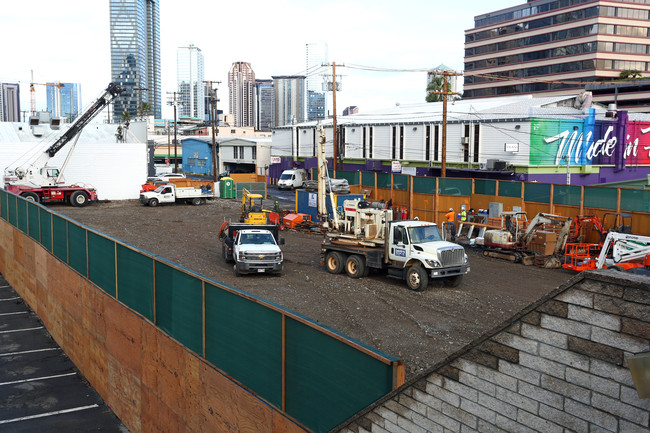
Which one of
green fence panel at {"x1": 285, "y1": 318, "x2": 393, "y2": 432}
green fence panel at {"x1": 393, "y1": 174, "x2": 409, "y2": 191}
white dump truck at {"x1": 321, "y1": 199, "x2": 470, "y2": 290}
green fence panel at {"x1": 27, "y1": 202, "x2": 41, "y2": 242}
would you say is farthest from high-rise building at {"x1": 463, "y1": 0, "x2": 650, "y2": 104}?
green fence panel at {"x1": 285, "y1": 318, "x2": 393, "y2": 432}

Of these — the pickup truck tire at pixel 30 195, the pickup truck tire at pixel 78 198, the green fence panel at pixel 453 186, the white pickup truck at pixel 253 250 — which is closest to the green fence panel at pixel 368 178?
the green fence panel at pixel 453 186

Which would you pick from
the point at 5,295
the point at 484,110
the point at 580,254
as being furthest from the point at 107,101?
the point at 580,254

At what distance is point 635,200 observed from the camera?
27.6 meters

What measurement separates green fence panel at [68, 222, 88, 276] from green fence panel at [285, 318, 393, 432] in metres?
11.8

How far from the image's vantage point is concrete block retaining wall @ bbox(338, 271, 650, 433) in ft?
16.6

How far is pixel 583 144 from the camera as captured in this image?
47969mm

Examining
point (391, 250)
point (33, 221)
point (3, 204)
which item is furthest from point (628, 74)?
point (33, 221)

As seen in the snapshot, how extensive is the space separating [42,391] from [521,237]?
2120 centimetres

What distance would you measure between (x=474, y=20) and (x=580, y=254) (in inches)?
3968

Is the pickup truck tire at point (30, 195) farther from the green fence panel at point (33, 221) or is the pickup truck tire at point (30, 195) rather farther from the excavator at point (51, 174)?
the green fence panel at point (33, 221)

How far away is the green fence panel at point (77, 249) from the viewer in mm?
18547

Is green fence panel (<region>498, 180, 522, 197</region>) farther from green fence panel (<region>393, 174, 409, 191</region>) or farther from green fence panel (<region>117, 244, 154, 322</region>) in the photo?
green fence panel (<region>117, 244, 154, 322</region>)

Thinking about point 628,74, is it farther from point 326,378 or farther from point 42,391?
point 326,378

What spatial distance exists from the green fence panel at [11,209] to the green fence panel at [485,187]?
25389 millimetres
